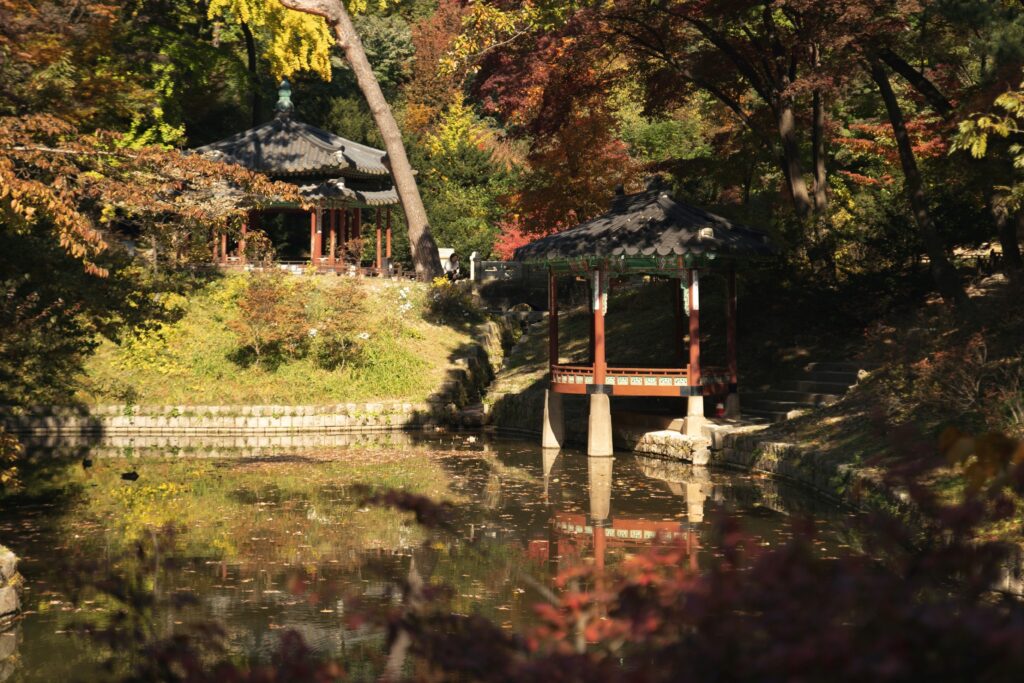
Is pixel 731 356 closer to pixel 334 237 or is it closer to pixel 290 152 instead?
pixel 334 237

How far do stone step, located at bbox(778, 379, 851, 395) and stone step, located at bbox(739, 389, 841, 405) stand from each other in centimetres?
10

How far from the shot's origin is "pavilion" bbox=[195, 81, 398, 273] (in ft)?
124

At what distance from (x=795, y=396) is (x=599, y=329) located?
4.23 meters

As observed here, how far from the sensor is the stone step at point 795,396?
73.3 ft

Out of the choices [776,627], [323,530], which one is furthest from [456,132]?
[776,627]

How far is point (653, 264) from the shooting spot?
74.5 ft

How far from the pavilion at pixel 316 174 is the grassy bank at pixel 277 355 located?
4.93m

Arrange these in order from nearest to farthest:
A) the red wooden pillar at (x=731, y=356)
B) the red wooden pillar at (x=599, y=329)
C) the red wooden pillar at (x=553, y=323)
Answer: the red wooden pillar at (x=599, y=329) < the red wooden pillar at (x=731, y=356) < the red wooden pillar at (x=553, y=323)

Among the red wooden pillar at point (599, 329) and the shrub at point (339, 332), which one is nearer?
the red wooden pillar at point (599, 329)

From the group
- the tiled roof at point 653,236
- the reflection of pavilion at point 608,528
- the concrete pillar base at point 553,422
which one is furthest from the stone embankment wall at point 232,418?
the reflection of pavilion at point 608,528

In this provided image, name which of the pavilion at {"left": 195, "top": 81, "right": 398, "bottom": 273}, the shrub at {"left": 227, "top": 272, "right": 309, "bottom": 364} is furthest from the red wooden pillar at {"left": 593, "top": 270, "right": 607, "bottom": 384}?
the pavilion at {"left": 195, "top": 81, "right": 398, "bottom": 273}

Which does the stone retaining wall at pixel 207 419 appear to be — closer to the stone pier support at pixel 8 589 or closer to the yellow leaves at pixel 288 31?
the yellow leaves at pixel 288 31

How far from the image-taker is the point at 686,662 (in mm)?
3889

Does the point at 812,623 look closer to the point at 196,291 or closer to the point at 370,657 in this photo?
the point at 370,657
